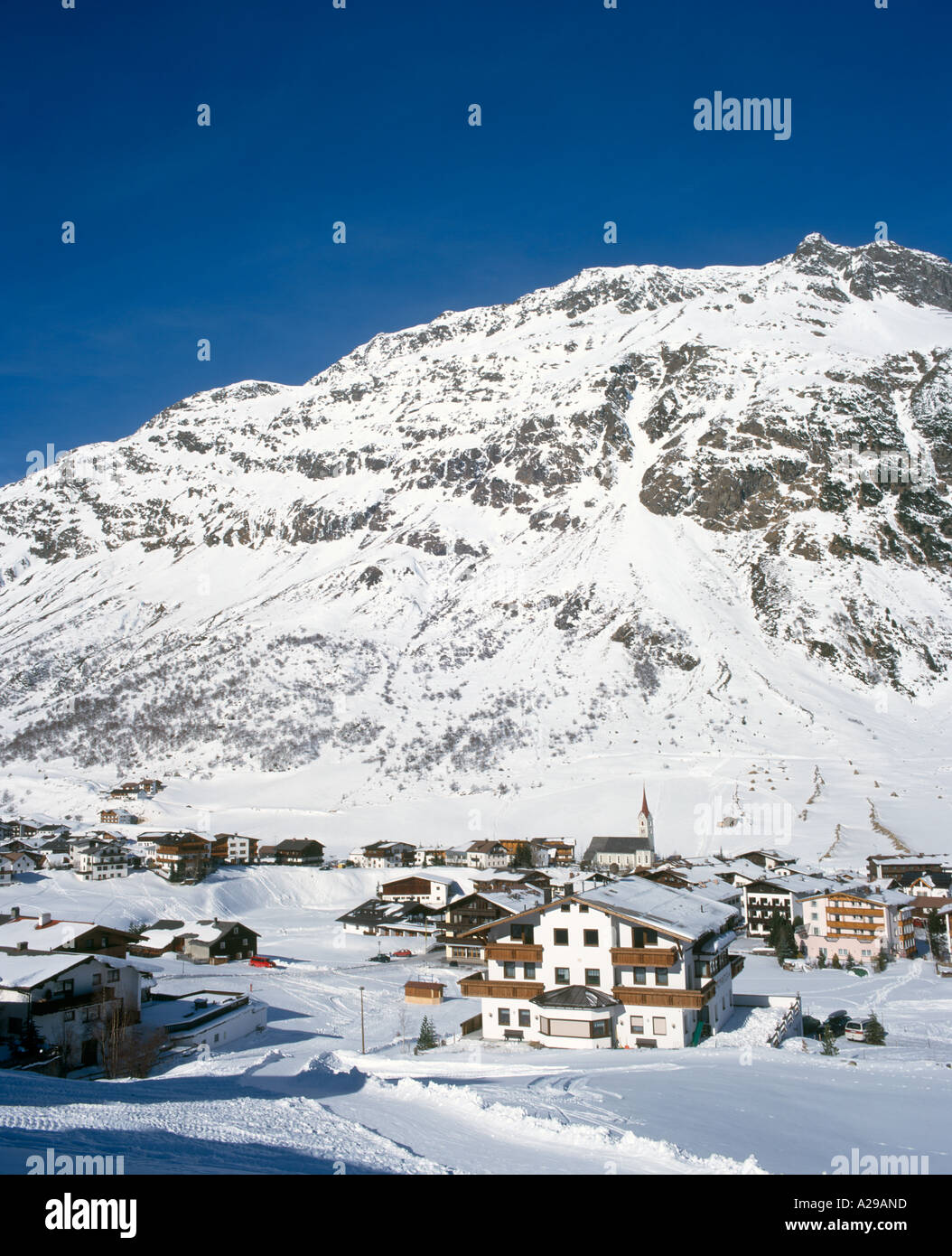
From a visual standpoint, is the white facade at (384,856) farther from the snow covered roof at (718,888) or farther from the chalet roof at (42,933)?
the chalet roof at (42,933)

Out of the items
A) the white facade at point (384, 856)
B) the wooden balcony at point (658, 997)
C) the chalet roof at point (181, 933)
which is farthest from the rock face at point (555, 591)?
the wooden balcony at point (658, 997)

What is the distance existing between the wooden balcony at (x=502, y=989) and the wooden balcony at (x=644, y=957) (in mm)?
2634

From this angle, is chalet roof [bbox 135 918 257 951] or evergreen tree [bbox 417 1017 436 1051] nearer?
evergreen tree [bbox 417 1017 436 1051]

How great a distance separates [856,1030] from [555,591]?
110m

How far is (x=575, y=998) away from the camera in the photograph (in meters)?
25.4

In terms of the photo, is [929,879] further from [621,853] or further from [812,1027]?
[812,1027]

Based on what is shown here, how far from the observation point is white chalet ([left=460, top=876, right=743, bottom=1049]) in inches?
997

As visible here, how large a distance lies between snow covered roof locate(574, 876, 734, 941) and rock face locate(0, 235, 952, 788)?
6695cm

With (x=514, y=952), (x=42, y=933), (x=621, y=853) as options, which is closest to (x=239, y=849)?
(x=621, y=853)

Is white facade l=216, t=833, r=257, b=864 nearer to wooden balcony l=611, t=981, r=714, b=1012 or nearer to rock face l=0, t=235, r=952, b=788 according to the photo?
rock face l=0, t=235, r=952, b=788

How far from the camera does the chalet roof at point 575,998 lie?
25188 mm

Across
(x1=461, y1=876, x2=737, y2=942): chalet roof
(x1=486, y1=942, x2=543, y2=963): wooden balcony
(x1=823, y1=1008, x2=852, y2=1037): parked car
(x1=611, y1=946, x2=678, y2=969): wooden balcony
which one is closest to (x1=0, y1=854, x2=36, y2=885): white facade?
(x1=486, y1=942, x2=543, y2=963): wooden balcony
